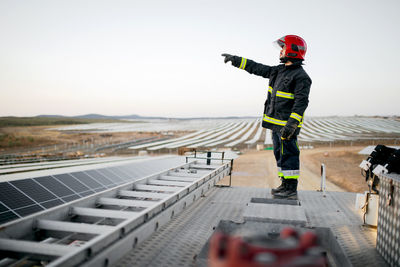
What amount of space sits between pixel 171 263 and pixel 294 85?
2.89 metres

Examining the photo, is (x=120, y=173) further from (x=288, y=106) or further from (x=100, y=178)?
(x=288, y=106)

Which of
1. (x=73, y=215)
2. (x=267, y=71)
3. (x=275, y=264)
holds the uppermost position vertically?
(x=267, y=71)

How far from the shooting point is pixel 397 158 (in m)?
2.80

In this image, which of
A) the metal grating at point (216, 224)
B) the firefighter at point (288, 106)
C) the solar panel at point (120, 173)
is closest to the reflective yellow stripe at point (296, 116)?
the firefighter at point (288, 106)

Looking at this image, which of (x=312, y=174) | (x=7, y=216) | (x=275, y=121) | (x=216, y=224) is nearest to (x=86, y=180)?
(x=7, y=216)

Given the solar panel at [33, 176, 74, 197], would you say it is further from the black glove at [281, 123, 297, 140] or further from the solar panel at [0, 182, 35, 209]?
the black glove at [281, 123, 297, 140]

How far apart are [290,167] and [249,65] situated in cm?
170

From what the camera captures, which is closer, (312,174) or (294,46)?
(294,46)

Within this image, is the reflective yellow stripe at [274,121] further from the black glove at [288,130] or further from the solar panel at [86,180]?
the solar panel at [86,180]

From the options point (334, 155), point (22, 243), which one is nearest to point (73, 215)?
point (22, 243)

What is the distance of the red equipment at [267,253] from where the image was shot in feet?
2.72

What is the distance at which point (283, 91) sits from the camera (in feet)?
13.4

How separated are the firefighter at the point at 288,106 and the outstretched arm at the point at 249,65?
0.15m

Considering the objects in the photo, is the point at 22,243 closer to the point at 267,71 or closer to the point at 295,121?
the point at 295,121
